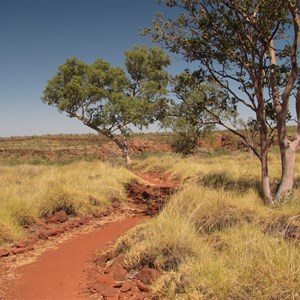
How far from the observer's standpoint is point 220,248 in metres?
6.12

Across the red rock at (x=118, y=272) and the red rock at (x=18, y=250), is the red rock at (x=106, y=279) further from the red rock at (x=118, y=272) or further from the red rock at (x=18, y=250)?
the red rock at (x=18, y=250)

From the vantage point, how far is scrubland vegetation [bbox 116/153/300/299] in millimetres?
4602

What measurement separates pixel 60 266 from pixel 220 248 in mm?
2929

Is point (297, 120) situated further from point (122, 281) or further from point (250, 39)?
point (122, 281)

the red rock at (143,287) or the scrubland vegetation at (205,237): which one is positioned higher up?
the scrubland vegetation at (205,237)

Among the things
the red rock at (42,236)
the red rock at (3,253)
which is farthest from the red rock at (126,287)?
the red rock at (42,236)

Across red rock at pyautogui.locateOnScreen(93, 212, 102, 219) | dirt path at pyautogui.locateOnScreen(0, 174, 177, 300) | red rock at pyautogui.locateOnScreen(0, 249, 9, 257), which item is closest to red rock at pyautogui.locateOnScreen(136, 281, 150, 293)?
dirt path at pyautogui.locateOnScreen(0, 174, 177, 300)

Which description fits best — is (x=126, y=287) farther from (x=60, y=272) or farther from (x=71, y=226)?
(x=71, y=226)

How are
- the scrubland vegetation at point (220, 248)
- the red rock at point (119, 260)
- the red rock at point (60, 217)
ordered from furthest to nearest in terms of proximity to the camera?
the red rock at point (60, 217), the red rock at point (119, 260), the scrubland vegetation at point (220, 248)

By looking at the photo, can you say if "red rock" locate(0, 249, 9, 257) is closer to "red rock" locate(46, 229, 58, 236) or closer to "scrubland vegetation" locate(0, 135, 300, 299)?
"scrubland vegetation" locate(0, 135, 300, 299)

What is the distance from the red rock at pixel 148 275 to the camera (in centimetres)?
553

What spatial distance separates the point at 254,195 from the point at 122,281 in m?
5.32

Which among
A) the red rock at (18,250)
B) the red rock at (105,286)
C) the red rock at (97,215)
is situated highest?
the red rock at (97,215)

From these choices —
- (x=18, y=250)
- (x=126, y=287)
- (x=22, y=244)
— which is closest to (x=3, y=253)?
(x=18, y=250)
